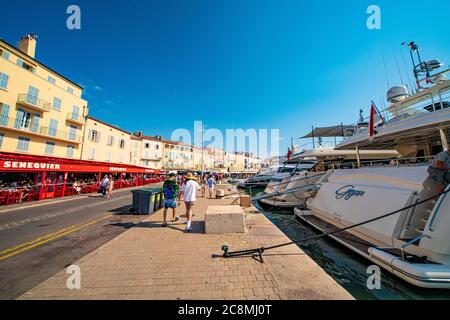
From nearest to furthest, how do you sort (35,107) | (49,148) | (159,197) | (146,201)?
1. (146,201)
2. (159,197)
3. (35,107)
4. (49,148)

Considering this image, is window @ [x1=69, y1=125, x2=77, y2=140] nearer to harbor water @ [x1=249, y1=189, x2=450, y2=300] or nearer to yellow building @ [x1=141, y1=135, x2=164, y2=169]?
yellow building @ [x1=141, y1=135, x2=164, y2=169]

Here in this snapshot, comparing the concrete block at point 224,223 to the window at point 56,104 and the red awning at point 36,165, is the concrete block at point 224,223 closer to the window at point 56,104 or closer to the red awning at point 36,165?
the red awning at point 36,165

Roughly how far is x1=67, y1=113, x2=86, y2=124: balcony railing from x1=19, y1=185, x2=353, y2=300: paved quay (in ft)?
95.4

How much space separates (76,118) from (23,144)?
7579 millimetres

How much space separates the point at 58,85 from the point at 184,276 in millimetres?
33949

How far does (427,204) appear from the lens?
4840 mm

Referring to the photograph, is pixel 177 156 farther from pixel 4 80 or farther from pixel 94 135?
pixel 4 80

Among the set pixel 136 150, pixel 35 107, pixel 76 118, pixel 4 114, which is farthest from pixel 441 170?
pixel 136 150

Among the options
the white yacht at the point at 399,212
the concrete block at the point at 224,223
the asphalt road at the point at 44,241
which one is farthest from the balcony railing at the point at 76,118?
the white yacht at the point at 399,212

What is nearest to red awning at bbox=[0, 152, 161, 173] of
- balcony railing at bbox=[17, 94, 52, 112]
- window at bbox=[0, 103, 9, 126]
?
window at bbox=[0, 103, 9, 126]

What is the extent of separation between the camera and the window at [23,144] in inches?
779

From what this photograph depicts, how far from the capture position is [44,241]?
5.19m

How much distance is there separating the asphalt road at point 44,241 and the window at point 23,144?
16739 mm

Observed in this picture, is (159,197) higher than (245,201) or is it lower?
higher
